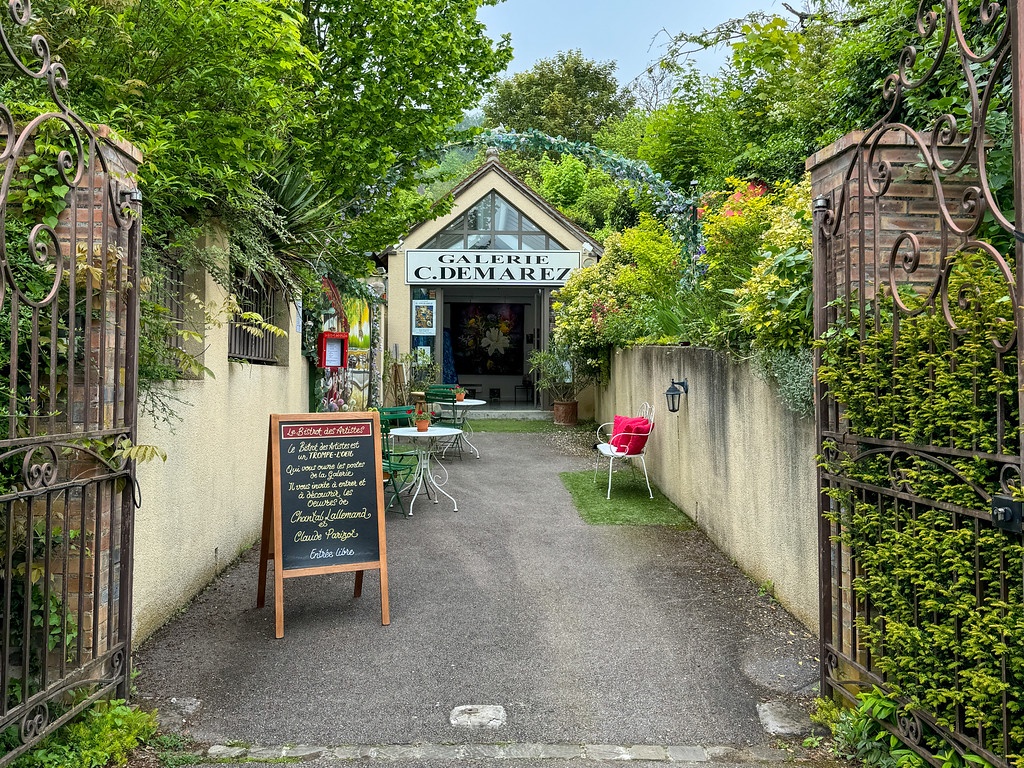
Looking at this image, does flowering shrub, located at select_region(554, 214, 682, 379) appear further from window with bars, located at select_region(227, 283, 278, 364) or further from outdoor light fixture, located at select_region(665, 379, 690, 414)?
window with bars, located at select_region(227, 283, 278, 364)

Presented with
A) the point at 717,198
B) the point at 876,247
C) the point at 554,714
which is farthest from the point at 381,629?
the point at 717,198

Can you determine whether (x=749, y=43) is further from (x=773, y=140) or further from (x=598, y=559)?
(x=598, y=559)

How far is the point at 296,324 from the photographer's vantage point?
7.57m

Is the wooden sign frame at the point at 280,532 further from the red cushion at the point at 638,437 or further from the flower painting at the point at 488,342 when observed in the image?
the flower painting at the point at 488,342

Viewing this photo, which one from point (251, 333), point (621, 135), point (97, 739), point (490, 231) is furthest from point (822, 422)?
point (621, 135)

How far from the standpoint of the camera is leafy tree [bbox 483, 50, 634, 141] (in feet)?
93.8

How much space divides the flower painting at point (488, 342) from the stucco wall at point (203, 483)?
14.0 meters

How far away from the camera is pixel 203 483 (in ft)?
15.7

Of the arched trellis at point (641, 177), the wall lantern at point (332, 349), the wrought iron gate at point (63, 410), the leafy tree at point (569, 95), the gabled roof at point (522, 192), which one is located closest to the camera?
the wrought iron gate at point (63, 410)

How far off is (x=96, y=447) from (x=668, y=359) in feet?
20.3

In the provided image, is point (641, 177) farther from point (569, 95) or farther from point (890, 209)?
point (569, 95)

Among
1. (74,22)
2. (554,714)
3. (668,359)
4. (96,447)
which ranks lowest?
(554,714)

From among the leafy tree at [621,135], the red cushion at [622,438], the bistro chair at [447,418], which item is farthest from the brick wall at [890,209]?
the leafy tree at [621,135]

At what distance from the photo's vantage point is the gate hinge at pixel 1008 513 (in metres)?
2.01
